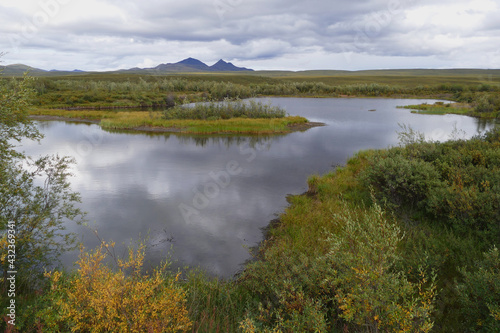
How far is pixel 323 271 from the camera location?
6566 mm

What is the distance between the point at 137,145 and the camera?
3319cm

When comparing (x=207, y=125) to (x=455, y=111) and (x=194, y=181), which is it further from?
(x=455, y=111)

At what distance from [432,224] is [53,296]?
11.7m

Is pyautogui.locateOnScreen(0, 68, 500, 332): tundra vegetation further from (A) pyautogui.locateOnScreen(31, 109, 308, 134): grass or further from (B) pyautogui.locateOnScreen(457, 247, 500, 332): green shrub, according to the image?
(A) pyautogui.locateOnScreen(31, 109, 308, 134): grass

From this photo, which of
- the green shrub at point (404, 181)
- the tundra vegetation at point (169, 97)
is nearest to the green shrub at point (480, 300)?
the green shrub at point (404, 181)

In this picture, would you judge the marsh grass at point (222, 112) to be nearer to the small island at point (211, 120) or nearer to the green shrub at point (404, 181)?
the small island at point (211, 120)

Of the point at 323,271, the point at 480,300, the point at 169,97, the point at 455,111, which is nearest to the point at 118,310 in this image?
the point at 323,271

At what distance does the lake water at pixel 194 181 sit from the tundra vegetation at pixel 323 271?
67.4 inches

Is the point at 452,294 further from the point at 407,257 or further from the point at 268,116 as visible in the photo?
the point at 268,116

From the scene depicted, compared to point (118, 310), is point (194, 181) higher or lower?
lower

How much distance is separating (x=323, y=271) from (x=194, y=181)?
15.8 m

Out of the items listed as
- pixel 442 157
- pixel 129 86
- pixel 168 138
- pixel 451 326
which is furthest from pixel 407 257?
pixel 129 86

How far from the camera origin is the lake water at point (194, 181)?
1301 centimetres

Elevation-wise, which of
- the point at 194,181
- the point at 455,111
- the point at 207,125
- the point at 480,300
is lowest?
the point at 194,181
